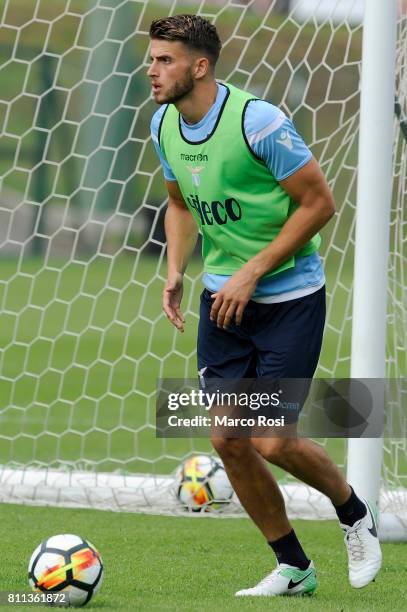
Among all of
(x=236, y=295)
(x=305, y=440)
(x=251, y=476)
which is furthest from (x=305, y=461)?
(x=236, y=295)

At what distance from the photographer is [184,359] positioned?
9.74 m

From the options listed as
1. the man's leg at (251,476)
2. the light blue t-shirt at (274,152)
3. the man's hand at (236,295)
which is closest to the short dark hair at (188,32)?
the light blue t-shirt at (274,152)

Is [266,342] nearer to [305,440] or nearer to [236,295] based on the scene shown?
[236,295]

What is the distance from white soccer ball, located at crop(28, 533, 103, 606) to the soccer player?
23.5 inches

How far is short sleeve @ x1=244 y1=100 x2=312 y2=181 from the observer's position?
400cm

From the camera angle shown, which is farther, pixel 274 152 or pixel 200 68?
pixel 200 68

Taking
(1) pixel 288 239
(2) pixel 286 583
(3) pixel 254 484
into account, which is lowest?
(2) pixel 286 583

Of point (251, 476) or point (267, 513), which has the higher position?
point (251, 476)

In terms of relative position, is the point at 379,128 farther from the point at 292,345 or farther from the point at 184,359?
the point at 184,359

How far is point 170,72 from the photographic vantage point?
4.12m

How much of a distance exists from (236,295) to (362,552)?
1.03 metres

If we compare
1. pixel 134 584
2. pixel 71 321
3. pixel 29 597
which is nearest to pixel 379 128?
pixel 134 584

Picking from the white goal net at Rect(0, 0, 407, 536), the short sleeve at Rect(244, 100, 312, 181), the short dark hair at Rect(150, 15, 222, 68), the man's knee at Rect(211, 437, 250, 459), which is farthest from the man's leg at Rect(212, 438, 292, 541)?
the white goal net at Rect(0, 0, 407, 536)

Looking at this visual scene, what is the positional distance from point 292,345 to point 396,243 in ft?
7.18
